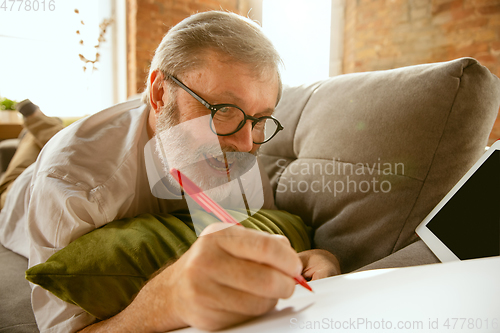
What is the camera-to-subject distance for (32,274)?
415 millimetres

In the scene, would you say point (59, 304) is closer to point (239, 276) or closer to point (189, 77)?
point (239, 276)

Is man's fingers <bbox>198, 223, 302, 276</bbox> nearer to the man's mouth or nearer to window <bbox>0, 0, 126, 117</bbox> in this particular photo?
the man's mouth

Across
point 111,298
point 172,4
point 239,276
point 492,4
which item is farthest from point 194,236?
point 172,4

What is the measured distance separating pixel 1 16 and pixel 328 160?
9.22 feet

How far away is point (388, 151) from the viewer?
2.24 ft

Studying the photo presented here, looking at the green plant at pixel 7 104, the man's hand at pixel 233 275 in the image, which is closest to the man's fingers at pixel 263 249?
the man's hand at pixel 233 275

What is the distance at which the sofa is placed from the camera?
0.63 metres

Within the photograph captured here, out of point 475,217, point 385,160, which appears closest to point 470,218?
point 475,217

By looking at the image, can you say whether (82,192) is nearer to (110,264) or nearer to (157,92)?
(110,264)

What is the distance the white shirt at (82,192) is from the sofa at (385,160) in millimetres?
176

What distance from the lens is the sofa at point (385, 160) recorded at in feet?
2.06

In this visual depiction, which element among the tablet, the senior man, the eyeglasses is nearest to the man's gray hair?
the senior man

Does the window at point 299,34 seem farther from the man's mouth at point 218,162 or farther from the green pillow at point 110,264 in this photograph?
the green pillow at point 110,264

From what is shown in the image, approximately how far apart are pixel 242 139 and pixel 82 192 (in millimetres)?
365
